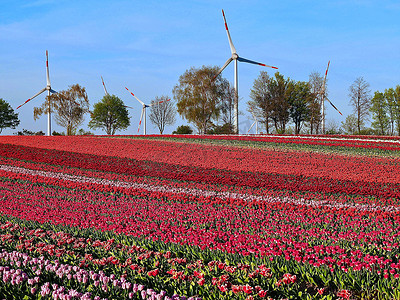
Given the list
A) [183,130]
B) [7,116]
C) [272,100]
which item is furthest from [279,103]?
[7,116]

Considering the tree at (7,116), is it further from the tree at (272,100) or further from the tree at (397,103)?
the tree at (397,103)

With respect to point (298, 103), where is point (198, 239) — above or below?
below

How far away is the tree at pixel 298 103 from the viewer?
70.1 m

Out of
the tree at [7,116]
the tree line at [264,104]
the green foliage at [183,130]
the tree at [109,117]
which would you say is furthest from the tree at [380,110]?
the tree at [7,116]

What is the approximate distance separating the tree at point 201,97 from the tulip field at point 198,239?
48.6m

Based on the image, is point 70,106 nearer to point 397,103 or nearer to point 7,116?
point 7,116

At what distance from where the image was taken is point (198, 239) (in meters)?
7.12

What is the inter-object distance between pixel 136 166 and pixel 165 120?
61.8 metres

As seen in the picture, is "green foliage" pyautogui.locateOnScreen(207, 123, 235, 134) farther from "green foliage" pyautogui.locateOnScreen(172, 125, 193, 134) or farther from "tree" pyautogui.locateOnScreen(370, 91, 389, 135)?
"tree" pyautogui.locateOnScreen(370, 91, 389, 135)

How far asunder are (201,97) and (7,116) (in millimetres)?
47070

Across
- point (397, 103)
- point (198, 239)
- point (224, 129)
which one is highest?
point (397, 103)

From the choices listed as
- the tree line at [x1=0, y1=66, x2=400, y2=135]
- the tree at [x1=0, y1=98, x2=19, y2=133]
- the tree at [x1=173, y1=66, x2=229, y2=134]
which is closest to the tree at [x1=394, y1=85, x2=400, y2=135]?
the tree line at [x1=0, y1=66, x2=400, y2=135]

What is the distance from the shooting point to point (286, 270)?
5.48 m

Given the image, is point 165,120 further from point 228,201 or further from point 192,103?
point 228,201
